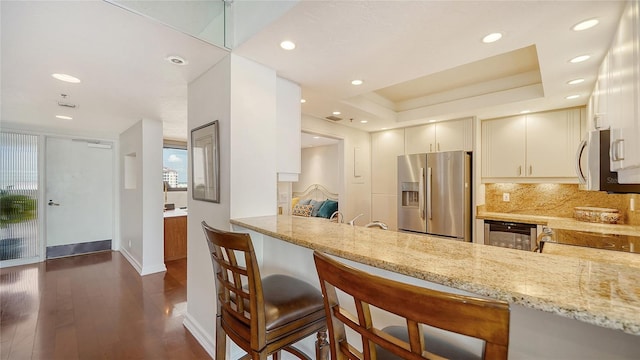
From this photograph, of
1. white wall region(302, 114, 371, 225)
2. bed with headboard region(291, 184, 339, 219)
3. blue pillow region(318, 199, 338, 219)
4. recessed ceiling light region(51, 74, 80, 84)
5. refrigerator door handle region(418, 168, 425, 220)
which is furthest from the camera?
bed with headboard region(291, 184, 339, 219)

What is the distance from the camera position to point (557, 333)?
80cm

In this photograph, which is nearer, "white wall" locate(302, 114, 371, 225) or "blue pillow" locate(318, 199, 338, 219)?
"white wall" locate(302, 114, 371, 225)

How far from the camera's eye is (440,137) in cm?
368

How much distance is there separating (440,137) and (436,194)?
31.8 inches

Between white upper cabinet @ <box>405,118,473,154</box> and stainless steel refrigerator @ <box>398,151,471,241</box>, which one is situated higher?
white upper cabinet @ <box>405,118,473,154</box>

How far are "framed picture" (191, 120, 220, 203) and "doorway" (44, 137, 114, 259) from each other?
12.5 ft

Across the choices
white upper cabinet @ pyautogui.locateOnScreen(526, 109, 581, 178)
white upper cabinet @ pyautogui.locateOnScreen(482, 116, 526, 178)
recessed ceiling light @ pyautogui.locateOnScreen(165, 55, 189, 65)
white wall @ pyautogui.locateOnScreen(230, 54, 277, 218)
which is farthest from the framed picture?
white upper cabinet @ pyautogui.locateOnScreen(526, 109, 581, 178)

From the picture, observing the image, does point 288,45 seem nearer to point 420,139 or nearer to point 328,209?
point 420,139

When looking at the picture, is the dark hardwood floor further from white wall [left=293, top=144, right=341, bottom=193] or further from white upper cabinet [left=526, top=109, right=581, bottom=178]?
white upper cabinet [left=526, top=109, right=581, bottom=178]

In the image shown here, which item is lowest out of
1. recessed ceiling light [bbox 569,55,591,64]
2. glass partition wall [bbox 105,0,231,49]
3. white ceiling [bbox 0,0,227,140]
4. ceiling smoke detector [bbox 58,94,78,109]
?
recessed ceiling light [bbox 569,55,591,64]

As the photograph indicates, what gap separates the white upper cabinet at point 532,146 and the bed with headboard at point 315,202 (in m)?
2.86

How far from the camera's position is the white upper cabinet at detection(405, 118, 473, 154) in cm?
347

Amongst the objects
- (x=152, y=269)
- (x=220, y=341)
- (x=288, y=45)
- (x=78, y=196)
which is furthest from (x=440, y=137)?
(x=78, y=196)

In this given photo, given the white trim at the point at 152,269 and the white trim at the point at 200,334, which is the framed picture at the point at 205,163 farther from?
the white trim at the point at 152,269
